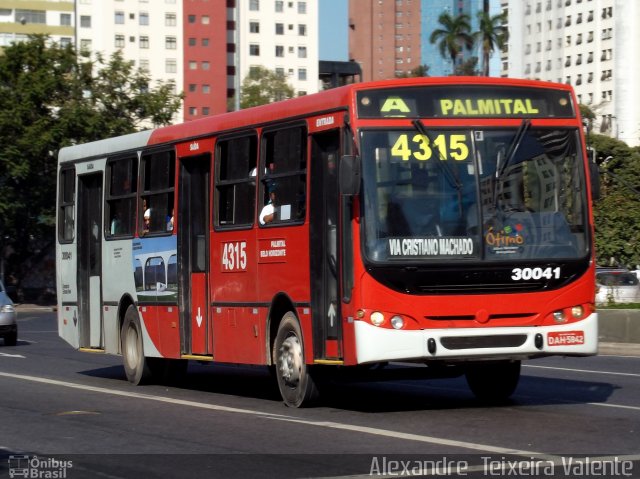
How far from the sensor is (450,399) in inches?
639

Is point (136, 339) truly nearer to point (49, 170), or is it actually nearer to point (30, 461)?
point (30, 461)

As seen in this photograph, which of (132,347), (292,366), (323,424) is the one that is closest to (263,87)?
(132,347)

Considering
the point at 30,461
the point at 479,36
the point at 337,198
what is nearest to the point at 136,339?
the point at 337,198

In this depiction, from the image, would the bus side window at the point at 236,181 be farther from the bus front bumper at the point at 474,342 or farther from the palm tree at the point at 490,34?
the palm tree at the point at 490,34

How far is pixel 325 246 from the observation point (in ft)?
47.4

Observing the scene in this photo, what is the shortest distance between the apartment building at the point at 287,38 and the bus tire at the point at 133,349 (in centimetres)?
13933

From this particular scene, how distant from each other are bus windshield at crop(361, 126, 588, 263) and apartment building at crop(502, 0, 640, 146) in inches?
4697

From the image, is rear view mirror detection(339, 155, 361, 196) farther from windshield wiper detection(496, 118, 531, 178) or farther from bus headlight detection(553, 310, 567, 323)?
bus headlight detection(553, 310, 567, 323)

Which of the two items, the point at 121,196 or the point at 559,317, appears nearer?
the point at 559,317

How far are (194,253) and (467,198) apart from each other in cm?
477

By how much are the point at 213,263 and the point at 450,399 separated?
122 inches

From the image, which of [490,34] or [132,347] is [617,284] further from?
[490,34]

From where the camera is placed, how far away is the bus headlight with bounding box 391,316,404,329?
13711mm

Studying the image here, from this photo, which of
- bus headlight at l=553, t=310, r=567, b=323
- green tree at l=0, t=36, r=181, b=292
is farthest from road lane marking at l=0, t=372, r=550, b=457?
green tree at l=0, t=36, r=181, b=292
